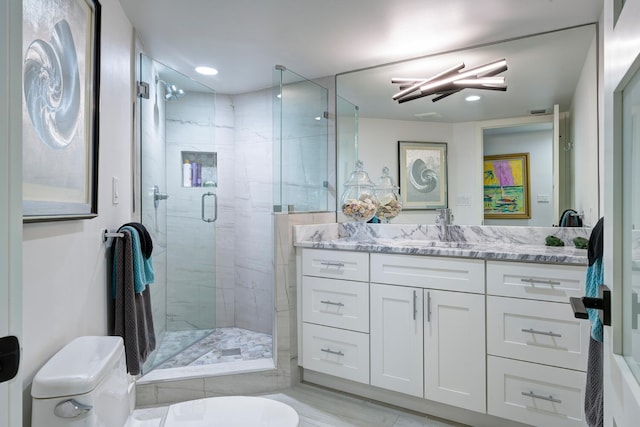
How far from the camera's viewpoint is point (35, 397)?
3.22 feet

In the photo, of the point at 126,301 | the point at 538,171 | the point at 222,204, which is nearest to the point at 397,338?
the point at 538,171

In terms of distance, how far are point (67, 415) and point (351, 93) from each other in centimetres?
267

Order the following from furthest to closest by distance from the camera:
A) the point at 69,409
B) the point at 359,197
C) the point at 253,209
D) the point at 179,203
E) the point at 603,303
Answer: the point at 253,209, the point at 179,203, the point at 359,197, the point at 69,409, the point at 603,303

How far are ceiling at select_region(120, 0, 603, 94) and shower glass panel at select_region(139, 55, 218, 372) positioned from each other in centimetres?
34

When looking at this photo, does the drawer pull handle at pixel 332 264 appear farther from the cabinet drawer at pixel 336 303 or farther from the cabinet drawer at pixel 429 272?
the cabinet drawer at pixel 429 272

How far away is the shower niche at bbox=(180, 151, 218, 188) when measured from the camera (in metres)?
3.15

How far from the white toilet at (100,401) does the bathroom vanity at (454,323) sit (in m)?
1.03

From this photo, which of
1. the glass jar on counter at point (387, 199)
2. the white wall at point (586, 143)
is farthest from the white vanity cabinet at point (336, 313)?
the white wall at point (586, 143)

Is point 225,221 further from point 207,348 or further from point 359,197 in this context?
point 359,197

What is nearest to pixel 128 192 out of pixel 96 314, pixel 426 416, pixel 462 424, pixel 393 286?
pixel 96 314

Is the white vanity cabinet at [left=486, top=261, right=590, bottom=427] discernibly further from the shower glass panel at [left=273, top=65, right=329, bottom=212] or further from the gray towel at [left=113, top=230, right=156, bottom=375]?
the gray towel at [left=113, top=230, right=156, bottom=375]

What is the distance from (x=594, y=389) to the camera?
1301mm

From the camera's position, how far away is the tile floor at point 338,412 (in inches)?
83.4

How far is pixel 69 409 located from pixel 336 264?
1.64 m
